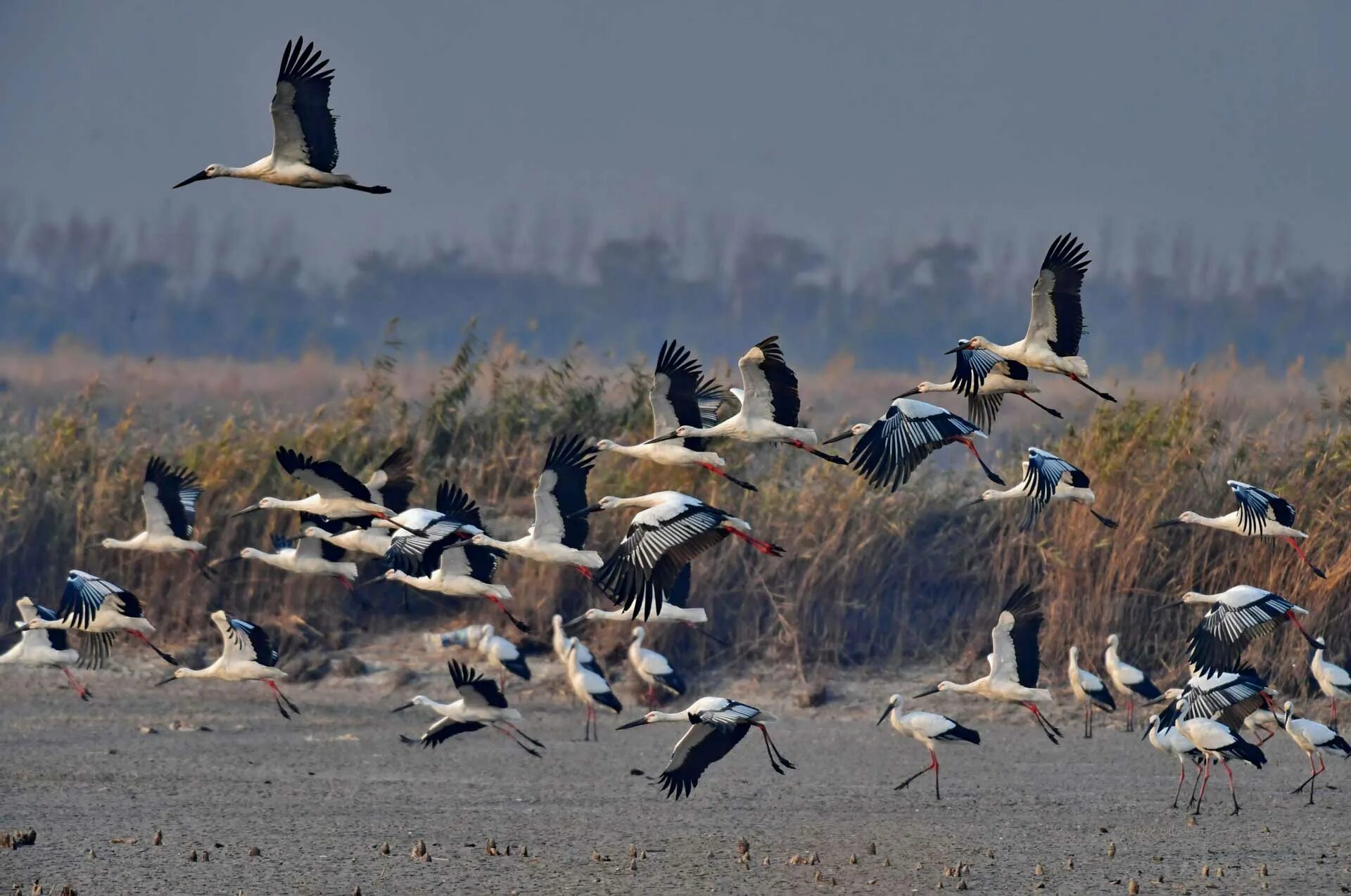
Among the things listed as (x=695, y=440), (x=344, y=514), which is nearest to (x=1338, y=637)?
(x=695, y=440)

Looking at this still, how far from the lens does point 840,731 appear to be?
714 inches

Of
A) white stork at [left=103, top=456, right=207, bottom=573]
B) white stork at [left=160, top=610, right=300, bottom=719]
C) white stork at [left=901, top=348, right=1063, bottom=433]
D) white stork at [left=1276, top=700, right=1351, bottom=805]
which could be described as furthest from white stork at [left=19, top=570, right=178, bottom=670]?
white stork at [left=1276, top=700, right=1351, bottom=805]

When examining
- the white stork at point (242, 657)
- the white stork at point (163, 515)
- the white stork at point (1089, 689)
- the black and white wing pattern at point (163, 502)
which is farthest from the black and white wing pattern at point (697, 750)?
the black and white wing pattern at point (163, 502)

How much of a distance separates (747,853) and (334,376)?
83.3ft

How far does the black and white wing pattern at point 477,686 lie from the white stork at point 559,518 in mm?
863

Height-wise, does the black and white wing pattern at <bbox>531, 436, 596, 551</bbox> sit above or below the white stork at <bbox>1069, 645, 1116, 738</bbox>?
above

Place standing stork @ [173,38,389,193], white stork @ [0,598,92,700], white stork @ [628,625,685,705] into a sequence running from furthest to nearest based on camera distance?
white stork @ [628,625,685,705] < white stork @ [0,598,92,700] < standing stork @ [173,38,389,193]

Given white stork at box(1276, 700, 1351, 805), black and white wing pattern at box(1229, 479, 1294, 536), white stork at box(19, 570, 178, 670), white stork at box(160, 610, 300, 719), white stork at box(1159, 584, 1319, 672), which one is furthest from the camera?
white stork at box(160, 610, 300, 719)

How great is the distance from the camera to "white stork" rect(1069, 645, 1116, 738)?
17219 mm

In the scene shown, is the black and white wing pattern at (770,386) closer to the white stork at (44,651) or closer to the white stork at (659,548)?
the white stork at (659,548)

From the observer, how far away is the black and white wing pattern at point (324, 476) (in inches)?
536

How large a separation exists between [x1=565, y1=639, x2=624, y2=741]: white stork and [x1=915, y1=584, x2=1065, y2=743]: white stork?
334cm

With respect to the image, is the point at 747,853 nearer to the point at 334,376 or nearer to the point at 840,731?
the point at 840,731

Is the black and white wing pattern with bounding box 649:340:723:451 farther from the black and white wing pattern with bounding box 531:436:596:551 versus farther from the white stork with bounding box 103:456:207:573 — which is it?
the white stork with bounding box 103:456:207:573
